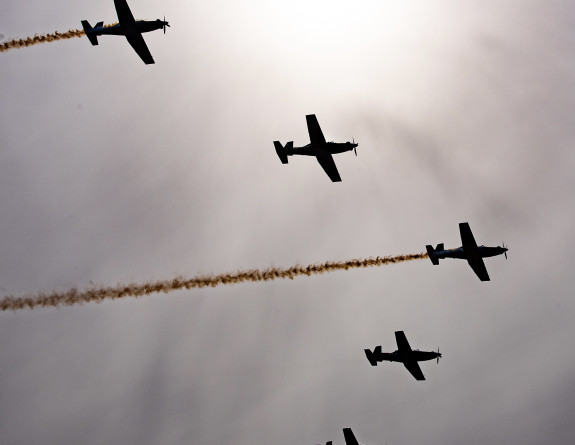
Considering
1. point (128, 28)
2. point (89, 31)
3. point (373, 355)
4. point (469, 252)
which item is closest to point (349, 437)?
point (373, 355)

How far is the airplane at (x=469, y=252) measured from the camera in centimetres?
5794

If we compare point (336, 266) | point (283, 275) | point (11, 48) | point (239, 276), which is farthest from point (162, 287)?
point (11, 48)

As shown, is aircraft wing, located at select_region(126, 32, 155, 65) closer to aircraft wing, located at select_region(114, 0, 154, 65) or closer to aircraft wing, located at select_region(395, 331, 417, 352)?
aircraft wing, located at select_region(114, 0, 154, 65)

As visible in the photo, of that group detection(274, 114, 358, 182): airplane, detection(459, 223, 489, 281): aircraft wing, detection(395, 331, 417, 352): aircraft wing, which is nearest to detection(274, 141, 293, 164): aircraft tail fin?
detection(274, 114, 358, 182): airplane

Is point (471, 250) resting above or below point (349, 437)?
above

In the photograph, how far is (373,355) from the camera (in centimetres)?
6575

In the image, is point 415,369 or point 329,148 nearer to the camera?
point 329,148

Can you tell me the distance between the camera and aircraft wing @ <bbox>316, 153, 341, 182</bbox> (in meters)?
58.0

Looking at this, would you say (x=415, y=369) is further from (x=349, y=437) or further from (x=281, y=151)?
(x=281, y=151)

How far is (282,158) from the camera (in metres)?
60.9

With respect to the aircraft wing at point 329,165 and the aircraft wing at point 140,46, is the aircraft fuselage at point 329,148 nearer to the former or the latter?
the aircraft wing at point 329,165

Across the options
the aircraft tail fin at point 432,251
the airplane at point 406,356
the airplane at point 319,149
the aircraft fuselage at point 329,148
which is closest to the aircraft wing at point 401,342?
the airplane at point 406,356

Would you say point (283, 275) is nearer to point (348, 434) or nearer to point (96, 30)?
point (348, 434)

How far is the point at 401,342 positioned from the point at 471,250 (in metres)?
12.2
